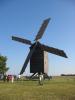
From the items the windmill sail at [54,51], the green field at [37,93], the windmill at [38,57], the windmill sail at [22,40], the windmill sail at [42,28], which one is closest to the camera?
the green field at [37,93]

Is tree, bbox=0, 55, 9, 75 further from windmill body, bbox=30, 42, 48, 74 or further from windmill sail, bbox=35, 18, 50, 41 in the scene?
windmill body, bbox=30, 42, 48, 74

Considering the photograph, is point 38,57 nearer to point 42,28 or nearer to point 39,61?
point 39,61

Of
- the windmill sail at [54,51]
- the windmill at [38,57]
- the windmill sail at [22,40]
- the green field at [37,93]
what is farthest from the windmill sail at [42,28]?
the green field at [37,93]

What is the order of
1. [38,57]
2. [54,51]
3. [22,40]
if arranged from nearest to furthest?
[54,51] < [38,57] < [22,40]

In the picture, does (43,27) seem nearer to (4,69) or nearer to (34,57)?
(34,57)

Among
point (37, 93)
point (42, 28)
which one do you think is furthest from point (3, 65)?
point (37, 93)

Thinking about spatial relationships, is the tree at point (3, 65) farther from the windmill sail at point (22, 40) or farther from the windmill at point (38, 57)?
the windmill at point (38, 57)

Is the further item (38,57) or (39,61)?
(38,57)

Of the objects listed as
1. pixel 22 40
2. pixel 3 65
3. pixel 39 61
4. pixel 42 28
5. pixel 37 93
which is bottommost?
pixel 37 93

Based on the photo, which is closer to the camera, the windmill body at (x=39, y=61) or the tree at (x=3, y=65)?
the windmill body at (x=39, y=61)

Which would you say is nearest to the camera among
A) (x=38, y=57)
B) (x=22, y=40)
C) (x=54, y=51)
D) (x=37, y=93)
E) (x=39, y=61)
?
(x=37, y=93)

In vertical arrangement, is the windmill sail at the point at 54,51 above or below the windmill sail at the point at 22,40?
below

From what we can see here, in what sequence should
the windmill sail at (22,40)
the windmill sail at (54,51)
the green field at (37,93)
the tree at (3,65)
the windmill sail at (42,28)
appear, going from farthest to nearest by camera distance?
the tree at (3,65) → the windmill sail at (42,28) → the windmill sail at (22,40) → the windmill sail at (54,51) → the green field at (37,93)

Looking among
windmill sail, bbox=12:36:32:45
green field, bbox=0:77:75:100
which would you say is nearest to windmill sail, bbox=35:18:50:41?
windmill sail, bbox=12:36:32:45
